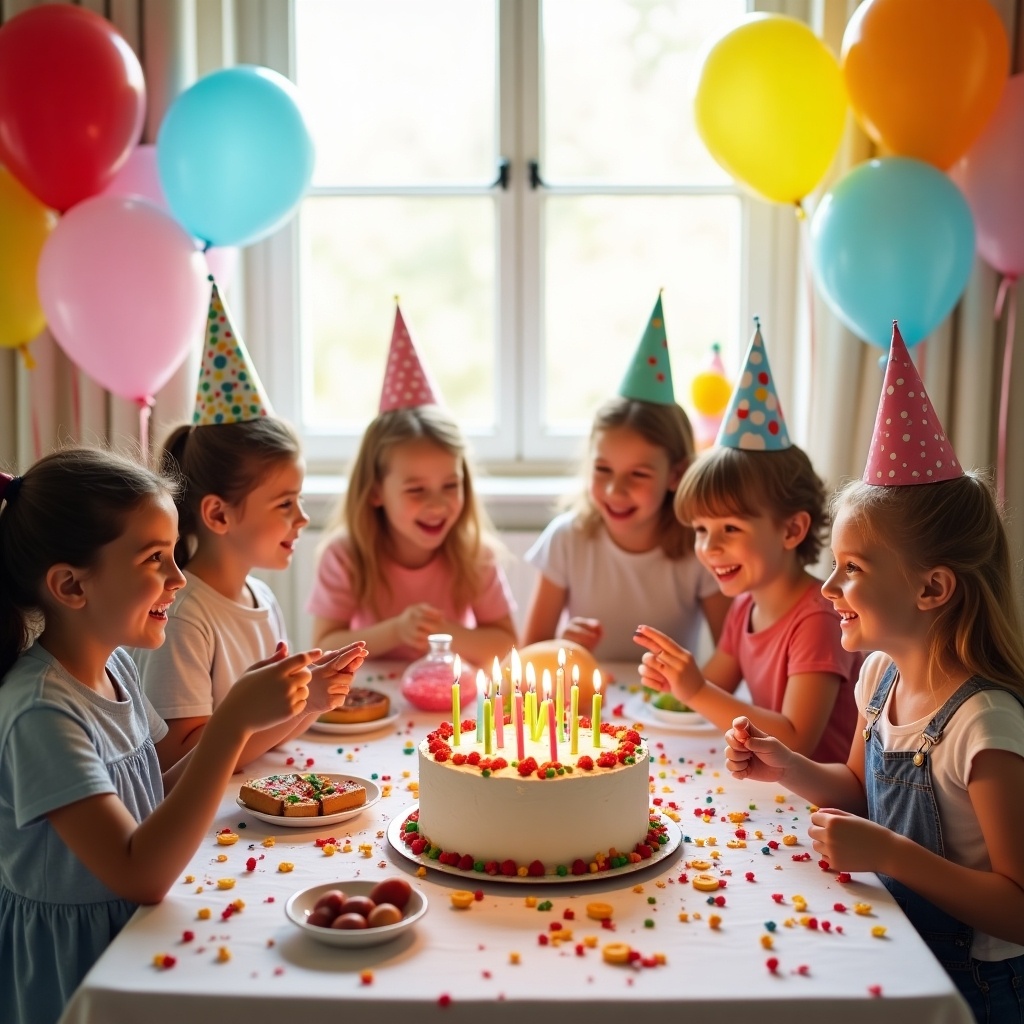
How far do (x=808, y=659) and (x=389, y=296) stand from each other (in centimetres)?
238

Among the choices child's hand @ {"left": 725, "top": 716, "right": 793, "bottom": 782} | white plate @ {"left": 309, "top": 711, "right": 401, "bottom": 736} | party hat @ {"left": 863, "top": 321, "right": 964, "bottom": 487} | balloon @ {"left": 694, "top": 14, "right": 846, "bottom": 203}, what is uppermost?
balloon @ {"left": 694, "top": 14, "right": 846, "bottom": 203}

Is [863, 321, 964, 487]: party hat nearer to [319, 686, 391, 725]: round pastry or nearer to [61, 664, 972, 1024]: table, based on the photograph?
[61, 664, 972, 1024]: table

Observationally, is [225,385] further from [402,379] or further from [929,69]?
[929,69]

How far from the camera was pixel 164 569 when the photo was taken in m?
1.83

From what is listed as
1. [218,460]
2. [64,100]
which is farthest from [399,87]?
[218,460]

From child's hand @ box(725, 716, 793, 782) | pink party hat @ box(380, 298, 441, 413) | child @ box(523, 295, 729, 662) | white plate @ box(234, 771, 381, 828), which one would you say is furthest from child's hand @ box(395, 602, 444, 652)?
child's hand @ box(725, 716, 793, 782)

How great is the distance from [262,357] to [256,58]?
0.99m

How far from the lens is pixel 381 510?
325 cm

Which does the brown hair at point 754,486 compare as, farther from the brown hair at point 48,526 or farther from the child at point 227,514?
the brown hair at point 48,526

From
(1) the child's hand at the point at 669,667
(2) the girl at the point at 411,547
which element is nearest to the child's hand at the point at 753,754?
(1) the child's hand at the point at 669,667

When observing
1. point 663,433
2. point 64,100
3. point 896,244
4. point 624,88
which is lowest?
point 663,433

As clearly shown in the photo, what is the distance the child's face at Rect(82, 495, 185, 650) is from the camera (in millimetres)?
1765

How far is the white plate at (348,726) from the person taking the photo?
235cm

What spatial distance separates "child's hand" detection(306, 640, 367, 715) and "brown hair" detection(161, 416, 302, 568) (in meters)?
0.55
